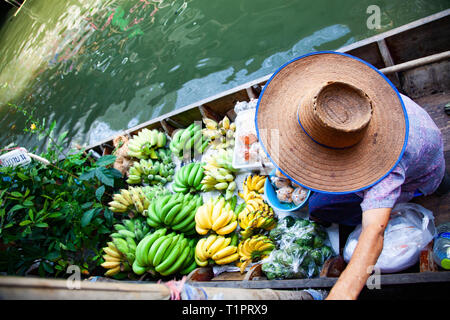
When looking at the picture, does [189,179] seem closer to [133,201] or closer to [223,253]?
[133,201]

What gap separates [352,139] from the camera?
1508 millimetres

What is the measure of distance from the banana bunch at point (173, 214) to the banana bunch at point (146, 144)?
3.14 feet

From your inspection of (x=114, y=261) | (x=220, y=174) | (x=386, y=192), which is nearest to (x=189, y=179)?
(x=220, y=174)

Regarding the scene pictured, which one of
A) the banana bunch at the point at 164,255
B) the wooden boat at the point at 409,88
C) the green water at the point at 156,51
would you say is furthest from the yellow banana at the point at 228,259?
the green water at the point at 156,51

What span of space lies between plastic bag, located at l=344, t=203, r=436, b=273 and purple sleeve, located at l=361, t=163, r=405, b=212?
53cm

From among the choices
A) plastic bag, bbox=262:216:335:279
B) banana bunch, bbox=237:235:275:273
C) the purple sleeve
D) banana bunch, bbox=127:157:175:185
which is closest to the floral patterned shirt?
the purple sleeve

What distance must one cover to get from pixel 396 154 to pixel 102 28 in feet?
25.6

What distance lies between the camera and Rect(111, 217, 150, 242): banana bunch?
9.55 ft

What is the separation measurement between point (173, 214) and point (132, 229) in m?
0.64

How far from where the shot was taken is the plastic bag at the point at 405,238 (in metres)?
1.78

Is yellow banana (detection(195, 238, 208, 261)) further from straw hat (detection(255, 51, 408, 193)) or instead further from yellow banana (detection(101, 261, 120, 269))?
straw hat (detection(255, 51, 408, 193))

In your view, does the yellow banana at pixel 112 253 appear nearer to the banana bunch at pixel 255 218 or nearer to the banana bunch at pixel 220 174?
the banana bunch at pixel 220 174

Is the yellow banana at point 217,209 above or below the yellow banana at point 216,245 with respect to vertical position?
above
